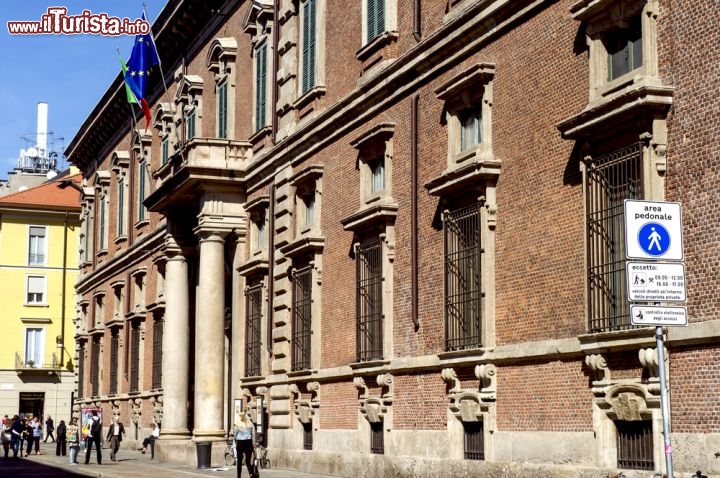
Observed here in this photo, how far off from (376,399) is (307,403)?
4.62 m

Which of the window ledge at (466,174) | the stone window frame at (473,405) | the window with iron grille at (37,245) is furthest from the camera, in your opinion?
the window with iron grille at (37,245)

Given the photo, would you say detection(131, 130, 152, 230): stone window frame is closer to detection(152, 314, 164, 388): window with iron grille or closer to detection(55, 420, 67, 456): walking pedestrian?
detection(152, 314, 164, 388): window with iron grille

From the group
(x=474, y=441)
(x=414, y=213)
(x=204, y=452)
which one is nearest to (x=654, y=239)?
(x=474, y=441)

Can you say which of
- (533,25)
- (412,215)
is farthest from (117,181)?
(533,25)

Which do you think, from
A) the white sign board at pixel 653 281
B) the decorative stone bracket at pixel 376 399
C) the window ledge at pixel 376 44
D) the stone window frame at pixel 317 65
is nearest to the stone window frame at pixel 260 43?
the stone window frame at pixel 317 65

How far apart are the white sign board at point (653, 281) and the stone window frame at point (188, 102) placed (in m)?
30.5

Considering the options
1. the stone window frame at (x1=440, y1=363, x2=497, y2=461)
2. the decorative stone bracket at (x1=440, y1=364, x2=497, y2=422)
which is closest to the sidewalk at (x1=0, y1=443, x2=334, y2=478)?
the stone window frame at (x1=440, y1=363, x2=497, y2=461)

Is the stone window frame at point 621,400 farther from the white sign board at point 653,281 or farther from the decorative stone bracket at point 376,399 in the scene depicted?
the decorative stone bracket at point 376,399

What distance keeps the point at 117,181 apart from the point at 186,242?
1719 cm

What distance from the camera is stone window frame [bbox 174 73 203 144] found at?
1626 inches

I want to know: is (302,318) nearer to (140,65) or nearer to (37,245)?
(140,65)

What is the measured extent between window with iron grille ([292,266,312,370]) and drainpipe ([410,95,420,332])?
6191 mm

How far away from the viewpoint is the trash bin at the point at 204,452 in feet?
108

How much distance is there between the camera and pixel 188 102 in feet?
140
